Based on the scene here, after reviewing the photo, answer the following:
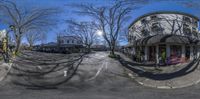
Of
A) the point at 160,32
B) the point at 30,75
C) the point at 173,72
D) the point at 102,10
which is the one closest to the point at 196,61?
the point at 173,72

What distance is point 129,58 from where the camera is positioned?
1983 cm

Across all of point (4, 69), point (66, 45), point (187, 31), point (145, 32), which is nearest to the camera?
point (187, 31)

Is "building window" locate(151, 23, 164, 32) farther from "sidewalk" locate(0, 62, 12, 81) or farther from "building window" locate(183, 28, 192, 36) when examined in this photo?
"sidewalk" locate(0, 62, 12, 81)

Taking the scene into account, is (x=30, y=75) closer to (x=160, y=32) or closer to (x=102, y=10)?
(x=102, y=10)

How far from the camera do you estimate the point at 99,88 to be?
1488 cm

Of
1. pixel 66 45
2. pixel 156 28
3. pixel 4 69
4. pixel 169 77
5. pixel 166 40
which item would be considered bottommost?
pixel 169 77

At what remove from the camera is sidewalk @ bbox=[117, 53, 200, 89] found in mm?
15664

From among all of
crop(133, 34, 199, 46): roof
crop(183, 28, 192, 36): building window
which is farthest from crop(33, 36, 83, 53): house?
crop(183, 28, 192, 36): building window

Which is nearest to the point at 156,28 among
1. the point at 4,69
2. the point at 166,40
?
the point at 166,40

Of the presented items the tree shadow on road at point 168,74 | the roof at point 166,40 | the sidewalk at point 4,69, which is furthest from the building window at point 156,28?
the sidewalk at point 4,69

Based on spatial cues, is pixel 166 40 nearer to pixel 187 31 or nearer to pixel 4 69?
pixel 187 31

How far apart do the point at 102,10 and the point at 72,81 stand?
22.7 feet

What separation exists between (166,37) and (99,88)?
17.2 feet

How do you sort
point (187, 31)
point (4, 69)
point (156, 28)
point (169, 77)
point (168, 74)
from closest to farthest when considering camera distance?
point (187, 31) < point (156, 28) < point (169, 77) < point (168, 74) < point (4, 69)
